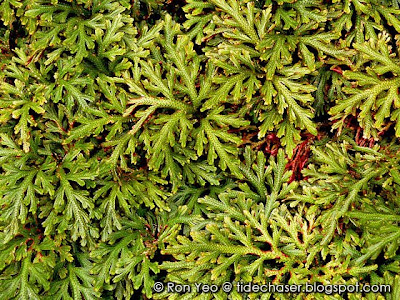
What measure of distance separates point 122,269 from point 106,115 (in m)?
0.94

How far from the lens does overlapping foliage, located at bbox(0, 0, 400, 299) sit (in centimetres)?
249

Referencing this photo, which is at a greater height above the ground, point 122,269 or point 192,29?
point 192,29

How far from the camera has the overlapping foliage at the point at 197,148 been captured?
2.49 m

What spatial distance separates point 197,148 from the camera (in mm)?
2521

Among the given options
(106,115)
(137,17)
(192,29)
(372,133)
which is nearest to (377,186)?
(372,133)

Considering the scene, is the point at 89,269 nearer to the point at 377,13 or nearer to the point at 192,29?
the point at 192,29

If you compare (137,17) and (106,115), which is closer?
(106,115)

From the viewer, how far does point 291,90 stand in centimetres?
253

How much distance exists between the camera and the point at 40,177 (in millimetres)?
2562

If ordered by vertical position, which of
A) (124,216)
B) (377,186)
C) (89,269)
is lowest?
(89,269)

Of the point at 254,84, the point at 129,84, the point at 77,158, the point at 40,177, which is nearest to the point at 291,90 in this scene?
the point at 254,84

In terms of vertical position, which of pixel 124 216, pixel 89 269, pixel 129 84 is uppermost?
pixel 129 84

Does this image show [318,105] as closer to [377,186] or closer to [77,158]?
[377,186]

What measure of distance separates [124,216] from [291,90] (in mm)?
1330
